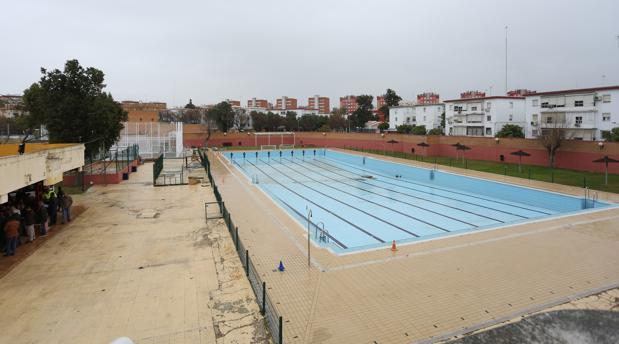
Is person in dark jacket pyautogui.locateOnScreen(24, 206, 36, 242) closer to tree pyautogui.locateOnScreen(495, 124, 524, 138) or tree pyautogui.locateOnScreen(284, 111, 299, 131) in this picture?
tree pyautogui.locateOnScreen(495, 124, 524, 138)

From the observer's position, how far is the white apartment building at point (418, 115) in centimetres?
5516

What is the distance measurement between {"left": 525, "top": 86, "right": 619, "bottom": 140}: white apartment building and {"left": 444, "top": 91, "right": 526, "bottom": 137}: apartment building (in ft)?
9.92

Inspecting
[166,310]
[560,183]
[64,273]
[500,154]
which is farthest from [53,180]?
[500,154]

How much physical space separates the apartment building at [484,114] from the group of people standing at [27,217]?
41.2 metres

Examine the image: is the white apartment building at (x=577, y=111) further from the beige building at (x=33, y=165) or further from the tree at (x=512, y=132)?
the beige building at (x=33, y=165)

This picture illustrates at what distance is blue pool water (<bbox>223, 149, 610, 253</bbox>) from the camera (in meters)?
13.6

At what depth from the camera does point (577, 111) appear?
33.8 meters

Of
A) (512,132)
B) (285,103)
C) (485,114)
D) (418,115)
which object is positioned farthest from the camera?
(285,103)

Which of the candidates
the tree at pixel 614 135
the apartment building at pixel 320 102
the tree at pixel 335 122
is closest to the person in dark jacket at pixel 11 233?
the tree at pixel 614 135

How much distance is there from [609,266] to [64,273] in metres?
12.1

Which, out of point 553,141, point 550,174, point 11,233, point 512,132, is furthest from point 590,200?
point 512,132

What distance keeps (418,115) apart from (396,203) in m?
42.2

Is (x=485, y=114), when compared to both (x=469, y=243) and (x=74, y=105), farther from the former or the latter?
(x=74, y=105)

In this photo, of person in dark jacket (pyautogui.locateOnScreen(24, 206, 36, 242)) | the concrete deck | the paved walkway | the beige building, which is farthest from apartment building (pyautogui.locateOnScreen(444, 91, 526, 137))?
person in dark jacket (pyautogui.locateOnScreen(24, 206, 36, 242))
